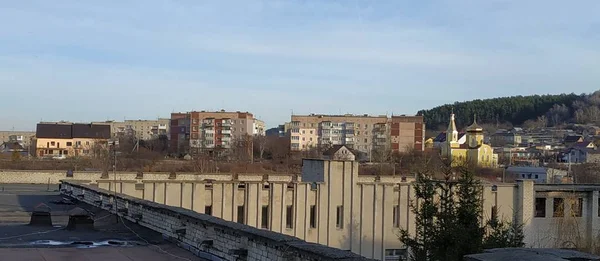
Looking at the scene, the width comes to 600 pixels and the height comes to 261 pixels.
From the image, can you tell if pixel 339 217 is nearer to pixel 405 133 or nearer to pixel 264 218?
pixel 264 218

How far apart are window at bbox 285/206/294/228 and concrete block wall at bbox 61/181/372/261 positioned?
18034 millimetres

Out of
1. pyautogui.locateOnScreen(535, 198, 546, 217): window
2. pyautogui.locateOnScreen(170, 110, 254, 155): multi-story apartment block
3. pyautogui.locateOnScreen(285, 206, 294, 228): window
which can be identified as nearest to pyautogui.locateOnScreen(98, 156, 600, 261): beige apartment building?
pyautogui.locateOnScreen(285, 206, 294, 228): window

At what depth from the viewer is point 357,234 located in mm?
37312

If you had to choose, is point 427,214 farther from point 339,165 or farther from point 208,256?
point 339,165

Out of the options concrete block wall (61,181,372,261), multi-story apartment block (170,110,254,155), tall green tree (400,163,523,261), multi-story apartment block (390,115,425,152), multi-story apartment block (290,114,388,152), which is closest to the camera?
concrete block wall (61,181,372,261)

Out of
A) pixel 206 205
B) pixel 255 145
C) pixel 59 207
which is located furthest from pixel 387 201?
pixel 255 145

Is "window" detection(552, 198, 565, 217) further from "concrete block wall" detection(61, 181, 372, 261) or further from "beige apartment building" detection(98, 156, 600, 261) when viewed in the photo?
"concrete block wall" detection(61, 181, 372, 261)

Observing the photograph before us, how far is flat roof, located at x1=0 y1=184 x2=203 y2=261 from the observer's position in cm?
1226

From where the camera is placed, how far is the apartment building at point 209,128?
13162cm

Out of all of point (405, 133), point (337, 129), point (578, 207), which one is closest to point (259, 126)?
point (337, 129)

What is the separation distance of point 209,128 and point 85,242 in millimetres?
121811

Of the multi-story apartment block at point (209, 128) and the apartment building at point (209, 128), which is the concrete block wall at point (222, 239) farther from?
the apartment building at point (209, 128)

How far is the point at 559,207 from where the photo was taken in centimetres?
4159

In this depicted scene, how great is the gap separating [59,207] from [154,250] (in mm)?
10938
